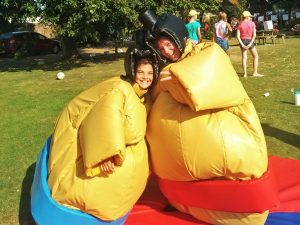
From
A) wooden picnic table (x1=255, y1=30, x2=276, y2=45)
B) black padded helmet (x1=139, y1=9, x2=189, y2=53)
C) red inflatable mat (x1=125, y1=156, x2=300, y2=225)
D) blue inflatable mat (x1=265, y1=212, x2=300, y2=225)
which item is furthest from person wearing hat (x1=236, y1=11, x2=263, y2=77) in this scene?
wooden picnic table (x1=255, y1=30, x2=276, y2=45)

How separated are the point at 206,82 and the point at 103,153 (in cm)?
91

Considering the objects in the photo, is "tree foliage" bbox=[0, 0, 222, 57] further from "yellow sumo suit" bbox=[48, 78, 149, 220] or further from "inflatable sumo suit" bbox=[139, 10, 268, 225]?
"inflatable sumo suit" bbox=[139, 10, 268, 225]

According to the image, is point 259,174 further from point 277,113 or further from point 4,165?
point 277,113

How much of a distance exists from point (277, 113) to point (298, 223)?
3712 millimetres

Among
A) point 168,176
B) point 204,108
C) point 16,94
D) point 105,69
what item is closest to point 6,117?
point 16,94

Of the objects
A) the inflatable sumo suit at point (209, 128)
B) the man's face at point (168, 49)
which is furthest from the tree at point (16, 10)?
the inflatable sumo suit at point (209, 128)

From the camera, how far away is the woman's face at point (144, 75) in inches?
141

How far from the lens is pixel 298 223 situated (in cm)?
354

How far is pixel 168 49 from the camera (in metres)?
3.67

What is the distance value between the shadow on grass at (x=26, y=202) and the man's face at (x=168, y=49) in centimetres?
201

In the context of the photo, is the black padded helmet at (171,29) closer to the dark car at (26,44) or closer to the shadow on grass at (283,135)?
the shadow on grass at (283,135)

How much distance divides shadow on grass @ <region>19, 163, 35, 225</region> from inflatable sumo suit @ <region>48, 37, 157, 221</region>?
802 mm

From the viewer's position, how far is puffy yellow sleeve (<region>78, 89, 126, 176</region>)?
3068 mm

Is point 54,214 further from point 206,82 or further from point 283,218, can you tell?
point 283,218
